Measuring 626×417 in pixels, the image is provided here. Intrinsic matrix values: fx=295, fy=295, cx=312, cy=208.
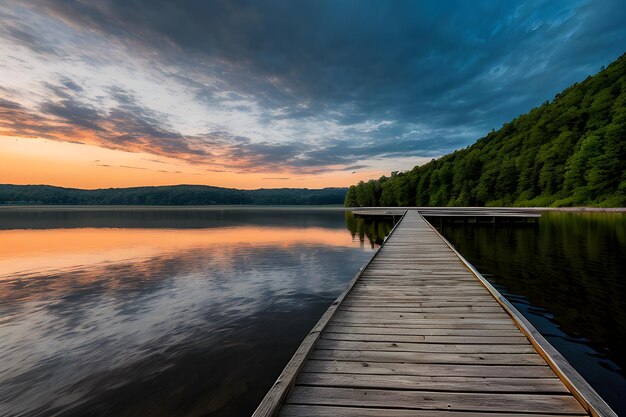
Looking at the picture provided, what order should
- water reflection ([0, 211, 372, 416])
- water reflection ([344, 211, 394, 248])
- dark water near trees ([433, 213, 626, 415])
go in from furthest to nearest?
water reflection ([344, 211, 394, 248]) < dark water near trees ([433, 213, 626, 415]) < water reflection ([0, 211, 372, 416])

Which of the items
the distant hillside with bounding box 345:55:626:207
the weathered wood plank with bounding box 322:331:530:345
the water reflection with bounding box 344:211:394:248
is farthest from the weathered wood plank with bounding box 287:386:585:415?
the distant hillside with bounding box 345:55:626:207

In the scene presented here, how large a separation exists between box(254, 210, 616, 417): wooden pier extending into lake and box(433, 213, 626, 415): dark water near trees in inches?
87.3

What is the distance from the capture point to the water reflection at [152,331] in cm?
561

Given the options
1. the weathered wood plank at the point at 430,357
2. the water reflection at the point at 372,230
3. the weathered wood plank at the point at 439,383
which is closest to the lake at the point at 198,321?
the weathered wood plank at the point at 430,357

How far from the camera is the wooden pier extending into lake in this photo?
3115mm

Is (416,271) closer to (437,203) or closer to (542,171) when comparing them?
(542,171)

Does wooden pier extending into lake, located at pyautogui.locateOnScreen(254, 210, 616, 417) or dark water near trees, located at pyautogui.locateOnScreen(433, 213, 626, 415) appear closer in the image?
wooden pier extending into lake, located at pyautogui.locateOnScreen(254, 210, 616, 417)

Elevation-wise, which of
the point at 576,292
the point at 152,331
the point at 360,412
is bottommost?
the point at 152,331

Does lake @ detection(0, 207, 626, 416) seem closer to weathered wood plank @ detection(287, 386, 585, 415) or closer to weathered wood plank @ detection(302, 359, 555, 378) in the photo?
weathered wood plank @ detection(302, 359, 555, 378)

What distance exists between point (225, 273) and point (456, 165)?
302 ft

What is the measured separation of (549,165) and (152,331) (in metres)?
79.5

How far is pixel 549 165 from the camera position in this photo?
63750mm

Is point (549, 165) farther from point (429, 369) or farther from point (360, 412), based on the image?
point (360, 412)

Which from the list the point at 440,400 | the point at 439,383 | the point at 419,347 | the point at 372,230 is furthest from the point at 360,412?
the point at 372,230
